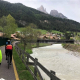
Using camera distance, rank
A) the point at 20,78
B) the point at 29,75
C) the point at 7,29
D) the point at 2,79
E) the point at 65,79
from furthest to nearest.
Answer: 1. the point at 7,29
2. the point at 65,79
3. the point at 29,75
4. the point at 20,78
5. the point at 2,79

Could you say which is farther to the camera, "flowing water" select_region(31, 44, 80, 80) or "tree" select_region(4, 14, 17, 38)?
"tree" select_region(4, 14, 17, 38)

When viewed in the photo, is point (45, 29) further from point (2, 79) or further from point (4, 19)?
point (2, 79)

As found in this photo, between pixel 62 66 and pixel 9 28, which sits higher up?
pixel 9 28

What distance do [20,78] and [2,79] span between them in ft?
3.34

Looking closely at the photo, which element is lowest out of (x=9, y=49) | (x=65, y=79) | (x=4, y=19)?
(x=65, y=79)

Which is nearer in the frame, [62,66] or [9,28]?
[62,66]

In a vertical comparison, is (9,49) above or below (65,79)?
above

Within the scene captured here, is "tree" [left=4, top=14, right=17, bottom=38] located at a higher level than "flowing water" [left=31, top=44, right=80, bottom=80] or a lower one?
higher

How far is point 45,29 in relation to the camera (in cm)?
18375

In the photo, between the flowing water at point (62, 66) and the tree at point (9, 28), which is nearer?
the flowing water at point (62, 66)

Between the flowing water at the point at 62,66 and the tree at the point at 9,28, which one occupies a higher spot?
the tree at the point at 9,28

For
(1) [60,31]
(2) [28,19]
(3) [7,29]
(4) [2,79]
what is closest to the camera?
(4) [2,79]

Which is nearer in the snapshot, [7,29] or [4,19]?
[7,29]

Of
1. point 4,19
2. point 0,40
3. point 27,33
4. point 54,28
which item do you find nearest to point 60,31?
point 54,28
